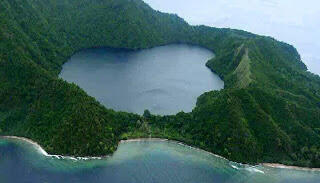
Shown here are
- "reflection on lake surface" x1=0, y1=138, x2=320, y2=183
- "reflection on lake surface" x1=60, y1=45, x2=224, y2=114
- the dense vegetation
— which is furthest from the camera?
"reflection on lake surface" x1=60, y1=45, x2=224, y2=114

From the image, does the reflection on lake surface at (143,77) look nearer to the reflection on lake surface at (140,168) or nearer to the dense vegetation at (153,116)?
the dense vegetation at (153,116)

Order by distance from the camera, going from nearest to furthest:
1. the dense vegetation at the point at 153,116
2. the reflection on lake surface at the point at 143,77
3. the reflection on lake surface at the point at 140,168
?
the reflection on lake surface at the point at 140,168 < the dense vegetation at the point at 153,116 < the reflection on lake surface at the point at 143,77

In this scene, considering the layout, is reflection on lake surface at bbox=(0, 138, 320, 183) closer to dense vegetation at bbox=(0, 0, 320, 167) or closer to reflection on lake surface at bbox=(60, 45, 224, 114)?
dense vegetation at bbox=(0, 0, 320, 167)

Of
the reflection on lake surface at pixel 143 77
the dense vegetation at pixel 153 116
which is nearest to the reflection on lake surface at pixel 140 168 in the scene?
the dense vegetation at pixel 153 116

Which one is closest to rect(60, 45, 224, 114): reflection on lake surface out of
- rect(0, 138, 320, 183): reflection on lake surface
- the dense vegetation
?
the dense vegetation

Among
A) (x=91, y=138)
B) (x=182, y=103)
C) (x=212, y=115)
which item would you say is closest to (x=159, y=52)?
(x=182, y=103)

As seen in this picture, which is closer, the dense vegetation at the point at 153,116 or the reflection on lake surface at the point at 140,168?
the reflection on lake surface at the point at 140,168
